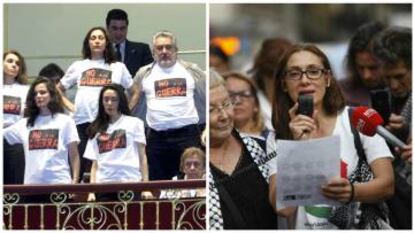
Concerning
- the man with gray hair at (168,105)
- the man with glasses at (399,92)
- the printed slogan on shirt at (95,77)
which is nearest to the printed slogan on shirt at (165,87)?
the man with gray hair at (168,105)

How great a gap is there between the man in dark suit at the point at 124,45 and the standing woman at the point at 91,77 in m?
0.05

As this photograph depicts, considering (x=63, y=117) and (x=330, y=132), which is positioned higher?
(x=63, y=117)

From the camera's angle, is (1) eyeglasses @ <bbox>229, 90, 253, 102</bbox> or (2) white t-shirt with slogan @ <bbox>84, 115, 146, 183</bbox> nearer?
(1) eyeglasses @ <bbox>229, 90, 253, 102</bbox>

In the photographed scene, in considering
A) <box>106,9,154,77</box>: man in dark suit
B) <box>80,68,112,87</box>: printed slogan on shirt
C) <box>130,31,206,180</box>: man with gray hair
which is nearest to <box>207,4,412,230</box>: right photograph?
<box>130,31,206,180</box>: man with gray hair

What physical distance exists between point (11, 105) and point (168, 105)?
1161 mm

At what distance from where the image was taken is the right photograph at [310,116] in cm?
1124

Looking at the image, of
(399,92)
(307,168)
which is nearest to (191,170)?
(307,168)

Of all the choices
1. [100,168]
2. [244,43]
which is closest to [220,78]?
[244,43]

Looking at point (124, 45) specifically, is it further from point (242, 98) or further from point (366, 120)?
point (366, 120)

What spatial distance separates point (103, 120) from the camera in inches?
451

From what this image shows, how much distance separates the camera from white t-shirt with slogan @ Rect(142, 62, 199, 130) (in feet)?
37.4

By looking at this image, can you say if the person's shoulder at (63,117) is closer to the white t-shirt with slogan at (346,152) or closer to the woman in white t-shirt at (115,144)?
the woman in white t-shirt at (115,144)

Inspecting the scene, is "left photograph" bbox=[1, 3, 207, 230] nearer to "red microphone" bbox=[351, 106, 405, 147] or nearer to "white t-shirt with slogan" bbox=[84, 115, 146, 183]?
"white t-shirt with slogan" bbox=[84, 115, 146, 183]

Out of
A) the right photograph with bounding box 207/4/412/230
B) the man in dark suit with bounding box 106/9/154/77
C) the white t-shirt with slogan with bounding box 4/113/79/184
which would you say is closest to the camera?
the right photograph with bounding box 207/4/412/230
